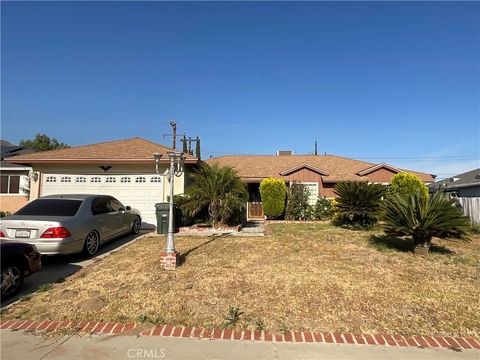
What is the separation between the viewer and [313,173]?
21.2m

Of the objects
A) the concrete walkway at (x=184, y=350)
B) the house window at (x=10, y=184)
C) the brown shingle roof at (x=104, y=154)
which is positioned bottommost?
the concrete walkway at (x=184, y=350)

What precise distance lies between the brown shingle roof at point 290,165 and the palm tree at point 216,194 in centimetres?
857

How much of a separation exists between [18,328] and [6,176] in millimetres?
17804

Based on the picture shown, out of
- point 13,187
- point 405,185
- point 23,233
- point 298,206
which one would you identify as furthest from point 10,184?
point 405,185

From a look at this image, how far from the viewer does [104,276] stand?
259 inches

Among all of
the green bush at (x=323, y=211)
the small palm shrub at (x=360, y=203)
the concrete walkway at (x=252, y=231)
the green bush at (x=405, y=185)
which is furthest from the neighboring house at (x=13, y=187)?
the green bush at (x=405, y=185)

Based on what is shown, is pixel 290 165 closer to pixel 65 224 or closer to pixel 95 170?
pixel 95 170

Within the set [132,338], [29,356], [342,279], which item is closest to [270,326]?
[132,338]

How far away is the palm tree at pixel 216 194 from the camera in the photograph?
12656 millimetres

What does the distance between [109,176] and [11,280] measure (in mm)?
9855

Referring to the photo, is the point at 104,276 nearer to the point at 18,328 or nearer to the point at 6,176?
the point at 18,328

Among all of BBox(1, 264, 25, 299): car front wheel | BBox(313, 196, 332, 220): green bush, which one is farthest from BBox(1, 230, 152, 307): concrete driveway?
BBox(313, 196, 332, 220): green bush

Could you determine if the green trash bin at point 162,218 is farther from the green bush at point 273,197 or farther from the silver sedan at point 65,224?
the green bush at point 273,197

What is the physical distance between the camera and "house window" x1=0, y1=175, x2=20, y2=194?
18.8 metres
